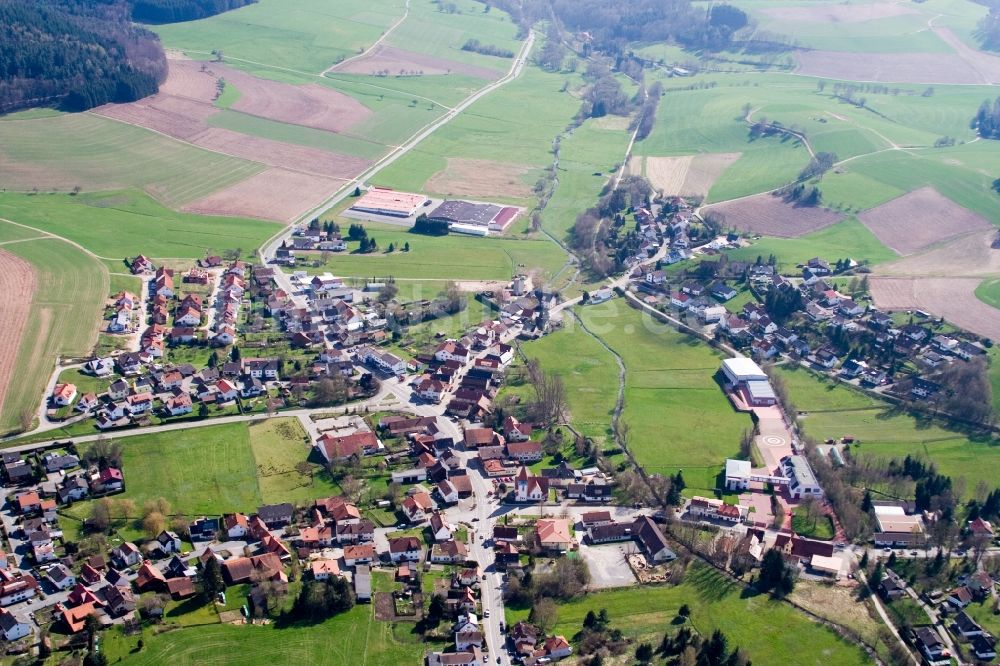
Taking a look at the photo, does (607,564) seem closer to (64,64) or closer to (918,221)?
(918,221)

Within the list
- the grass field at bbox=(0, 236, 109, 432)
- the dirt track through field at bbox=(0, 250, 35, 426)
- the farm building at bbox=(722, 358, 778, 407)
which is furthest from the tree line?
the dirt track through field at bbox=(0, 250, 35, 426)

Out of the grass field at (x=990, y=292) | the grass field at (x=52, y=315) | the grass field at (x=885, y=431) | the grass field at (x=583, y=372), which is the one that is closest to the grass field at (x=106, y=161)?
the grass field at (x=52, y=315)

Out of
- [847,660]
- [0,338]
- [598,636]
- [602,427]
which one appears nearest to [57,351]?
[0,338]

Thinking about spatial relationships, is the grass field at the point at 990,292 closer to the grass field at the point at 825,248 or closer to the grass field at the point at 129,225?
the grass field at the point at 825,248

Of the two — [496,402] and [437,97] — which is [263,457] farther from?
[437,97]

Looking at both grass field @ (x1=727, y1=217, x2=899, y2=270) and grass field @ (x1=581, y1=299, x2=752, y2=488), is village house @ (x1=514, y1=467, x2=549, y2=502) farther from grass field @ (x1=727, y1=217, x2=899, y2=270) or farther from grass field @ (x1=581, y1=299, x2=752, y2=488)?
grass field @ (x1=727, y1=217, x2=899, y2=270)
